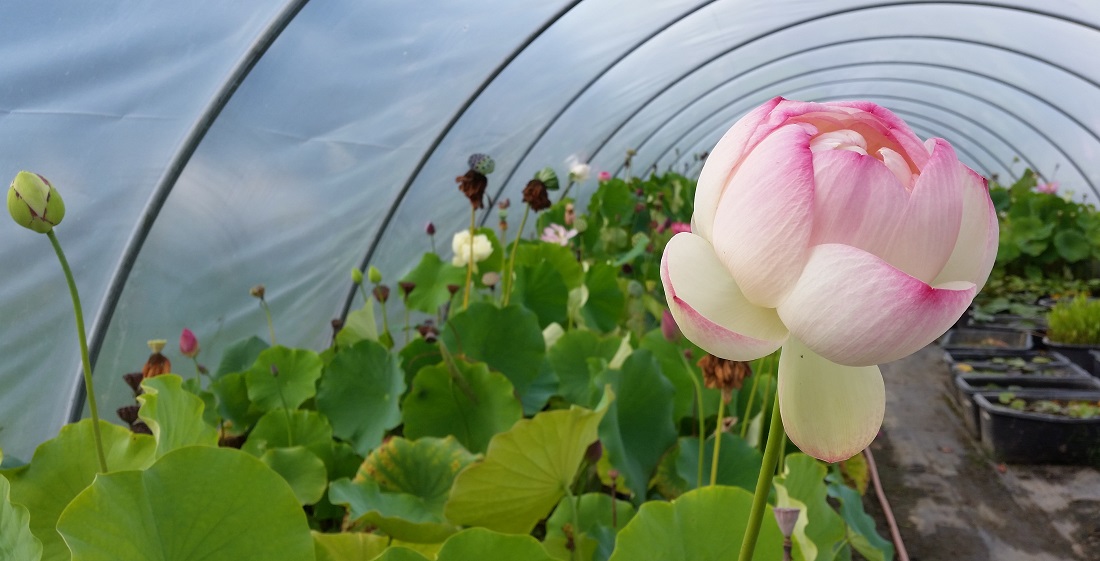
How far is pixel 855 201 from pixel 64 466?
0.59 metres

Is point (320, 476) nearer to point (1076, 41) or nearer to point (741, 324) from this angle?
point (741, 324)

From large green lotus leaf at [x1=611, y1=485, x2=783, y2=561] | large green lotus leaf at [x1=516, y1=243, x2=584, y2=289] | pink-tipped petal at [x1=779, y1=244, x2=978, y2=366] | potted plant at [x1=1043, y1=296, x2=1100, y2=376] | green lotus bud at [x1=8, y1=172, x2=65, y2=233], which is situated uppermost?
pink-tipped petal at [x1=779, y1=244, x2=978, y2=366]

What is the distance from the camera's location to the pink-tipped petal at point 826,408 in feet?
0.76

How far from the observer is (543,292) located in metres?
1.46

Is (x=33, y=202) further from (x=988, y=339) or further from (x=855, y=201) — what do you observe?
(x=988, y=339)

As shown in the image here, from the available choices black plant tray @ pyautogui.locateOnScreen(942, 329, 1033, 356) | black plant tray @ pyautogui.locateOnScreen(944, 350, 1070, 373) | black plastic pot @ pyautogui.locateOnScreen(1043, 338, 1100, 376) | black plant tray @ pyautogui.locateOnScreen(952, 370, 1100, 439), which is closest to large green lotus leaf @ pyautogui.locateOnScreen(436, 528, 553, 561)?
black plant tray @ pyautogui.locateOnScreen(952, 370, 1100, 439)

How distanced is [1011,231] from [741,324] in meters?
4.60

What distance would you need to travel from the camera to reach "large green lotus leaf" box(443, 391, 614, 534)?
0.58m

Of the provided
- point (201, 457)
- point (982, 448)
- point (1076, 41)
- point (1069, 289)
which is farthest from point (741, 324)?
point (1069, 289)

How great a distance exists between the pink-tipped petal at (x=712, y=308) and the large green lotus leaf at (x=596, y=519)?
485 millimetres

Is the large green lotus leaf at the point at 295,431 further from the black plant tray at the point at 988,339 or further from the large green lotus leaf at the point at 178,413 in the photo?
the black plant tray at the point at 988,339

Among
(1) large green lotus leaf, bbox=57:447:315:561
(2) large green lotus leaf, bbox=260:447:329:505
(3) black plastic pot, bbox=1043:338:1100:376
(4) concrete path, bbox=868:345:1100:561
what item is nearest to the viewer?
(1) large green lotus leaf, bbox=57:447:315:561

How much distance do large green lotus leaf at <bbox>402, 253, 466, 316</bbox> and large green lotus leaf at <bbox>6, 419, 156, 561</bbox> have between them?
0.99 metres

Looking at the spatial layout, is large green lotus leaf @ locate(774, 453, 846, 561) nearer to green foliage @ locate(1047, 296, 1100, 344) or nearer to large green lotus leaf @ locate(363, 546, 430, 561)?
large green lotus leaf @ locate(363, 546, 430, 561)
